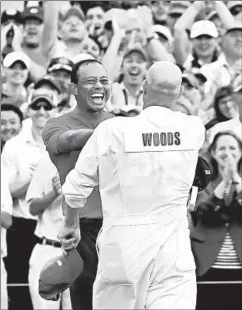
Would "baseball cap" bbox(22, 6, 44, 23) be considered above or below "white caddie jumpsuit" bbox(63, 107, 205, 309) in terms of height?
above

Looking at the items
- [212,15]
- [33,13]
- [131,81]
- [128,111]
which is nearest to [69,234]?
[128,111]

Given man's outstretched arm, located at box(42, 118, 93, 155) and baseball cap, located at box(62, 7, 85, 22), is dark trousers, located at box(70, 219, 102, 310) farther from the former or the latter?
baseball cap, located at box(62, 7, 85, 22)

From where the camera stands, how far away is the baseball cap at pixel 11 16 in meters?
9.31

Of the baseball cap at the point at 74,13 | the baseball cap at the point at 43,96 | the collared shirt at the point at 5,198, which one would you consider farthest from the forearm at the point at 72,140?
the baseball cap at the point at 74,13

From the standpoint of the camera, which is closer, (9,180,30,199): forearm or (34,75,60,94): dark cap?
(9,180,30,199): forearm

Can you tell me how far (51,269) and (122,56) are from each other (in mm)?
4415

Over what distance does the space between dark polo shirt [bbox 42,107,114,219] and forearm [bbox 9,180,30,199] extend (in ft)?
9.35

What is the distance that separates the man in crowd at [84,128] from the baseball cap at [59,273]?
0.55 metres

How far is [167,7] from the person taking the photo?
9484 millimetres

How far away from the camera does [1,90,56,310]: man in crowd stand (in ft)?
28.1

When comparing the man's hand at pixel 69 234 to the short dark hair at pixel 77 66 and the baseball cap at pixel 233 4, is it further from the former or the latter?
the baseball cap at pixel 233 4

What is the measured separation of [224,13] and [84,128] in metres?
4.24

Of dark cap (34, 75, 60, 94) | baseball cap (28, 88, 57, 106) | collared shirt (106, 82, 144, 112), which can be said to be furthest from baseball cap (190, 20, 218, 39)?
baseball cap (28, 88, 57, 106)

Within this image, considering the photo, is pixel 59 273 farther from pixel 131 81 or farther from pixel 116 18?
pixel 116 18
